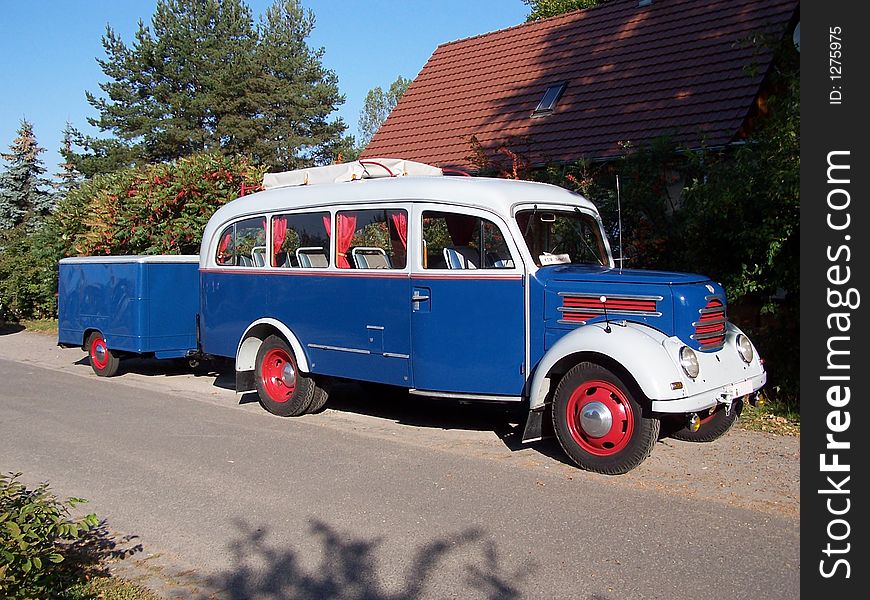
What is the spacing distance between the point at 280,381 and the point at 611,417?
4441 millimetres

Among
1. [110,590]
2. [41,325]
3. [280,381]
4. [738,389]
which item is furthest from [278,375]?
[41,325]

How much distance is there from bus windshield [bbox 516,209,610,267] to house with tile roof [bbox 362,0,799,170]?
3.25m

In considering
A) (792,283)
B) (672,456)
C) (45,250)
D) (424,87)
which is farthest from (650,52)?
(45,250)

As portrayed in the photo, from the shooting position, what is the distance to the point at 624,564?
513 centimetres

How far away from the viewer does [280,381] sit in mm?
10094

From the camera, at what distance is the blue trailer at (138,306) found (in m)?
12.0

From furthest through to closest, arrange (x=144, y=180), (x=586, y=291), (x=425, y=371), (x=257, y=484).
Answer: (x=144, y=180) < (x=425, y=371) < (x=586, y=291) < (x=257, y=484)

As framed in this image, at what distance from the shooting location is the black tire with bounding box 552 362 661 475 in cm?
689

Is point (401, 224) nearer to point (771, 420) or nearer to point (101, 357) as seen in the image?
point (771, 420)

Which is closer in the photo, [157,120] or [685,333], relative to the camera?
[685,333]

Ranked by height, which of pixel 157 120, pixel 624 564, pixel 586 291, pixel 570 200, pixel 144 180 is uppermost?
pixel 157 120

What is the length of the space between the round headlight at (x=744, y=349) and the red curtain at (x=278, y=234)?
5105 millimetres

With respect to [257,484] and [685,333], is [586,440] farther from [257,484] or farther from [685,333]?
[257,484]

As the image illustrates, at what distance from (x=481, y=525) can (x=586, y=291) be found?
2491 mm
